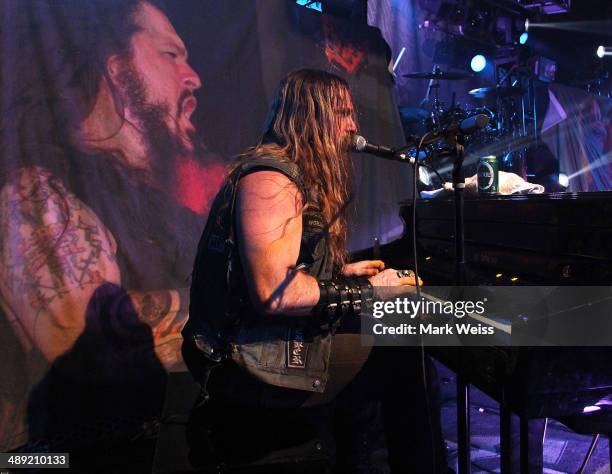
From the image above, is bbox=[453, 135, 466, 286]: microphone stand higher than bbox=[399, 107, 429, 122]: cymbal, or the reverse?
bbox=[399, 107, 429, 122]: cymbal

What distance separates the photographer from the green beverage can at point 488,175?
7.22ft

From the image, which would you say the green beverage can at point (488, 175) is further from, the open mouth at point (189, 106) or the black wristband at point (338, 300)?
the open mouth at point (189, 106)

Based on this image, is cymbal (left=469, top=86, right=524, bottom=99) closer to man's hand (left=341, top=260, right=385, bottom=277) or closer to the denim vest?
man's hand (left=341, top=260, right=385, bottom=277)

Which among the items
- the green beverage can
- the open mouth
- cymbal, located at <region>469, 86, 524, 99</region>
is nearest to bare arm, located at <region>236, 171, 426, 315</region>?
the green beverage can

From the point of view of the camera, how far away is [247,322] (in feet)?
4.99

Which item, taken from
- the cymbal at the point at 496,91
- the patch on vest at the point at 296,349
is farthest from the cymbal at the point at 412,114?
the patch on vest at the point at 296,349

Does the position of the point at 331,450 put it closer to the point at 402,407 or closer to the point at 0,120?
the point at 402,407

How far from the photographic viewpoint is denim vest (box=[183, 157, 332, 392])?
1.49 metres

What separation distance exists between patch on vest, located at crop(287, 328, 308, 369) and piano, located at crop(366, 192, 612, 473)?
51 cm

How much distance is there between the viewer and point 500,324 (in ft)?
4.71

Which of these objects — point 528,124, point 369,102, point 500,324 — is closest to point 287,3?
point 369,102

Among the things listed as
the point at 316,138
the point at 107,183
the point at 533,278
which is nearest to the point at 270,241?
the point at 316,138

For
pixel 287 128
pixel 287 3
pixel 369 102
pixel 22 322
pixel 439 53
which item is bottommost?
pixel 22 322

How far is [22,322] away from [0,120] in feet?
3.52
